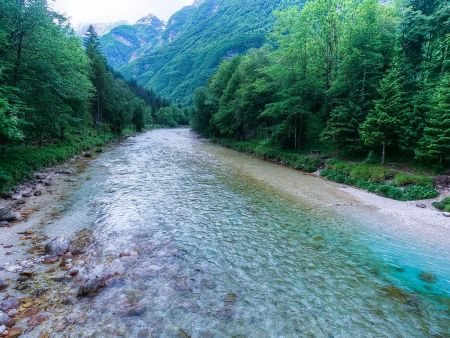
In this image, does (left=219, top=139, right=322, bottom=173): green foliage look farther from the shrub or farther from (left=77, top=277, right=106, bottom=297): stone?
(left=77, top=277, right=106, bottom=297): stone

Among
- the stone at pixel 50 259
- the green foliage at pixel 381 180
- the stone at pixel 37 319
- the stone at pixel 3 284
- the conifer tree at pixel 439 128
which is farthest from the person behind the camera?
the conifer tree at pixel 439 128

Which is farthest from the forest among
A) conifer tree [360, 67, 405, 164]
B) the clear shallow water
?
conifer tree [360, 67, 405, 164]

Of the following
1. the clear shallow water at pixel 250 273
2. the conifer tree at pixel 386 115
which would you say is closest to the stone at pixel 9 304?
the clear shallow water at pixel 250 273

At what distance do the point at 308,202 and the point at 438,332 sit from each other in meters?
12.1

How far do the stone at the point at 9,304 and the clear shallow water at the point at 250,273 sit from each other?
1.41 meters

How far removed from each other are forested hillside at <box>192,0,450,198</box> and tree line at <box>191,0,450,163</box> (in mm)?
94

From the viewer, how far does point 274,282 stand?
393 inches

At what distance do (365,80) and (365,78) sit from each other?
98 cm

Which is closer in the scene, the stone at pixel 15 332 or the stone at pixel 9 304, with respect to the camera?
the stone at pixel 15 332

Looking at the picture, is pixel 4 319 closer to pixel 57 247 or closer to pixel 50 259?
pixel 50 259

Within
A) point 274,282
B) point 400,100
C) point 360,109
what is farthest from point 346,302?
point 360,109

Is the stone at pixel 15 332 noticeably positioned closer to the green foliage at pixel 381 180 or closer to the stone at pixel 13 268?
the stone at pixel 13 268

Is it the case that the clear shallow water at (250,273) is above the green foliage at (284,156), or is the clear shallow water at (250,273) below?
below

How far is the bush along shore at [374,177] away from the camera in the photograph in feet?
67.4
